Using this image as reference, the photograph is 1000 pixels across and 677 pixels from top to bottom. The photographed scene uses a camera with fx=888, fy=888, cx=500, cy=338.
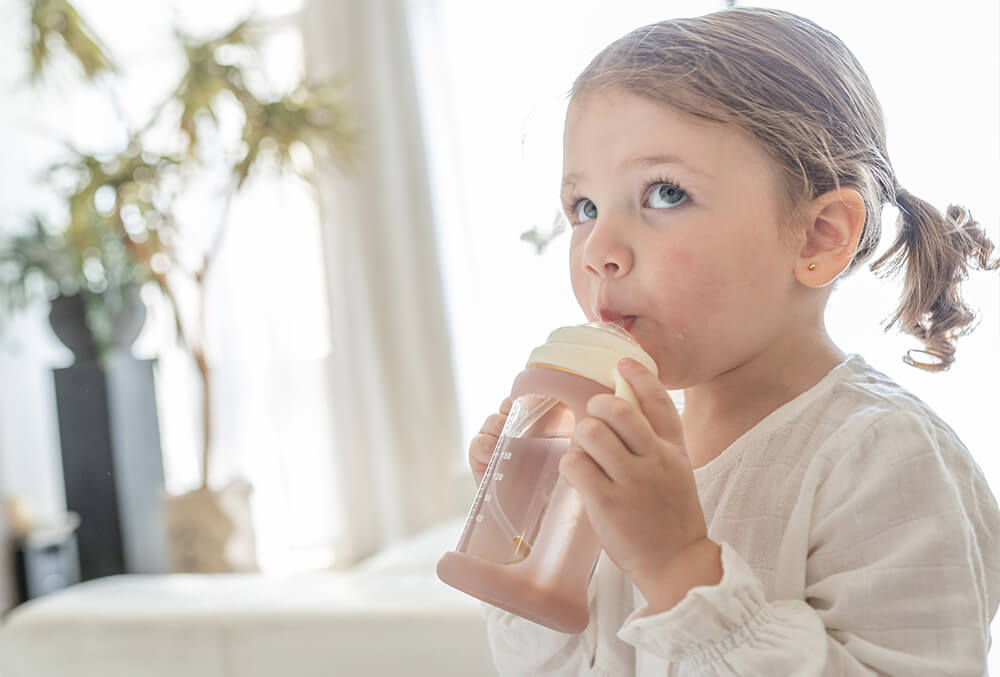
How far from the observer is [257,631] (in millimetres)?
882

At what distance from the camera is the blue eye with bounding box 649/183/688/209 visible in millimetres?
519

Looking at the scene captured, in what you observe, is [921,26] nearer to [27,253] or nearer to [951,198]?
[951,198]

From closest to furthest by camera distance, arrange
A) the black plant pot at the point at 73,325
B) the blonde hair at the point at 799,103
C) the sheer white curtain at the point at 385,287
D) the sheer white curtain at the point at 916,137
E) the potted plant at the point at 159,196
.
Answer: the blonde hair at the point at 799,103 < the sheer white curtain at the point at 916,137 < the potted plant at the point at 159,196 < the black plant pot at the point at 73,325 < the sheer white curtain at the point at 385,287

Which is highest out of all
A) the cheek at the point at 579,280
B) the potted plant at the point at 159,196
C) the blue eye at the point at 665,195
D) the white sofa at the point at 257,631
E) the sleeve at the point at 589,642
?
the potted plant at the point at 159,196

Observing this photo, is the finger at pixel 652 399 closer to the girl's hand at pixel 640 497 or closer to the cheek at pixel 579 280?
the girl's hand at pixel 640 497

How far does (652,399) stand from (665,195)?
0.44ft

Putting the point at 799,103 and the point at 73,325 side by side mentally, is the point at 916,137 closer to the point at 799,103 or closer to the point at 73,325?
the point at 799,103

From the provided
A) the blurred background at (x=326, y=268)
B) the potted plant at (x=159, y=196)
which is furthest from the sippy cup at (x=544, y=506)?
the potted plant at (x=159, y=196)

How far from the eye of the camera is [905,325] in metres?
0.64

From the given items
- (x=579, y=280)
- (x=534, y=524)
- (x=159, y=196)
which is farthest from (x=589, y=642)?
(x=159, y=196)

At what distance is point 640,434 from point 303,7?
2.75m

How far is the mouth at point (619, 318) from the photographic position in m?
0.53

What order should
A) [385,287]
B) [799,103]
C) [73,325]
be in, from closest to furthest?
[799,103]
[73,325]
[385,287]

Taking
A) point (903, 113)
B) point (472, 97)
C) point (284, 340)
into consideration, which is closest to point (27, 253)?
point (284, 340)
